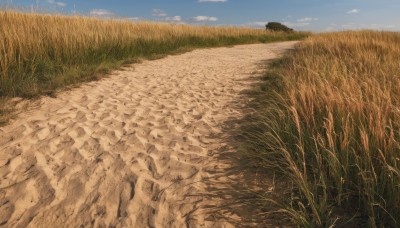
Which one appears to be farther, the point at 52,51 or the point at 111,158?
the point at 52,51

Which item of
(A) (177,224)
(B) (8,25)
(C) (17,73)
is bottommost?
(A) (177,224)

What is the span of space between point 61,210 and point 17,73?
10.8 feet

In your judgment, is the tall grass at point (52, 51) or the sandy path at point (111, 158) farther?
the tall grass at point (52, 51)

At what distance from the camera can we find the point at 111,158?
287cm

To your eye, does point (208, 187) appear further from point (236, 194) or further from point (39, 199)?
point (39, 199)

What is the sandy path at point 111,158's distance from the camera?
2.16 m

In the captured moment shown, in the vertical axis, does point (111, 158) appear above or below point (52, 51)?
below

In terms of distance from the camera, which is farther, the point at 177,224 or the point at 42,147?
the point at 42,147

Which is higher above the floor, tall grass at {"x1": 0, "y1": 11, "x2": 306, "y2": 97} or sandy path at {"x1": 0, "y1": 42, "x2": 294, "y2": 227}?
tall grass at {"x1": 0, "y1": 11, "x2": 306, "y2": 97}

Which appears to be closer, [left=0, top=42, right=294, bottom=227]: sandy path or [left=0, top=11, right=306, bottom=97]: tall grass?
[left=0, top=42, right=294, bottom=227]: sandy path

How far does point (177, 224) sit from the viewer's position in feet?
6.64

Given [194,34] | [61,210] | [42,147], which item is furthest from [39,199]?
[194,34]

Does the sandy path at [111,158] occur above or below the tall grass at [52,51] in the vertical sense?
below

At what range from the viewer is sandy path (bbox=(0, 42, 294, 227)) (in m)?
2.16
